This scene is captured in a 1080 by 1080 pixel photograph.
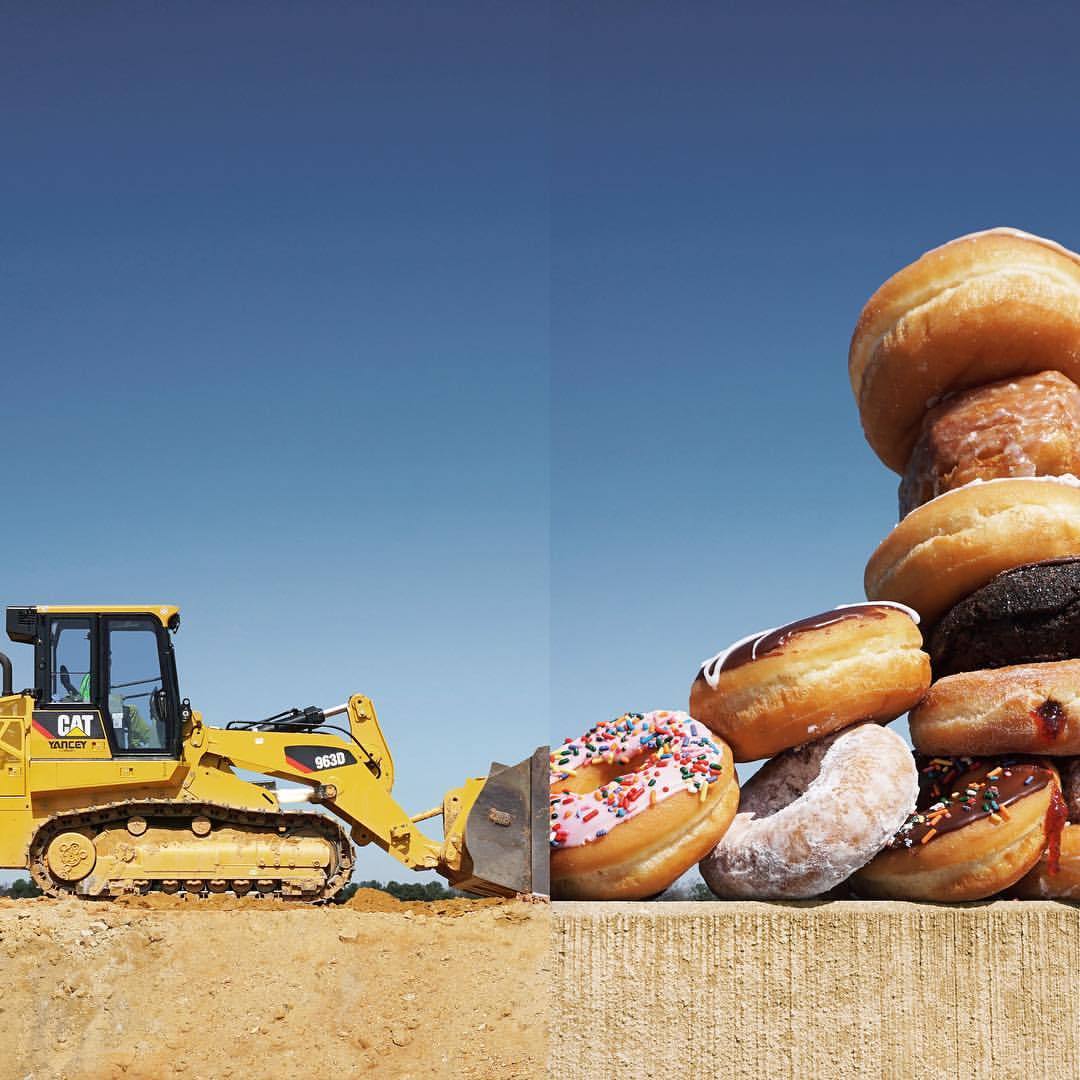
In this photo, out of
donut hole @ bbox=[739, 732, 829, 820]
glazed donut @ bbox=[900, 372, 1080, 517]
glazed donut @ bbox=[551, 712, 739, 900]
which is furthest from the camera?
glazed donut @ bbox=[900, 372, 1080, 517]

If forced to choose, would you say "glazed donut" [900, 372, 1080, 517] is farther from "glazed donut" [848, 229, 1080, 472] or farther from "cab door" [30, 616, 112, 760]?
"cab door" [30, 616, 112, 760]

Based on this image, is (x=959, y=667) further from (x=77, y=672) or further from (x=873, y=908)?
(x=77, y=672)

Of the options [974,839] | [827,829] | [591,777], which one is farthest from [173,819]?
[974,839]

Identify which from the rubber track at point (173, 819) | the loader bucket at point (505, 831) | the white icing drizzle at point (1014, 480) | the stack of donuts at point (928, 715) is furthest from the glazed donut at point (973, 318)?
the rubber track at point (173, 819)

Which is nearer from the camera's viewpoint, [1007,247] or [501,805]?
[1007,247]

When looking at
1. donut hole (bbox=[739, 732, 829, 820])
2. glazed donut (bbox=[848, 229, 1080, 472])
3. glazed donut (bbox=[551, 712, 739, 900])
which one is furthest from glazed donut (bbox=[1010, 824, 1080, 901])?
glazed donut (bbox=[848, 229, 1080, 472])

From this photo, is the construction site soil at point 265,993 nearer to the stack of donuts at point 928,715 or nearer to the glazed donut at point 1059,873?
the stack of donuts at point 928,715

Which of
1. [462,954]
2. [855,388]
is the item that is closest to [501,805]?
[462,954]
